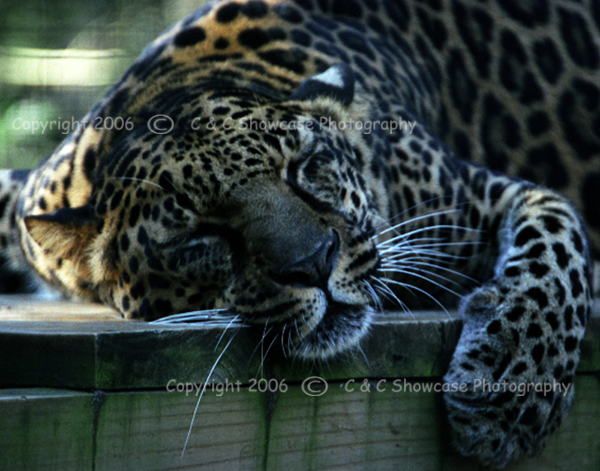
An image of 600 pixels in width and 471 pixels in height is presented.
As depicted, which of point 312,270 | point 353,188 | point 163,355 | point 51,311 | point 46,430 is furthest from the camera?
point 353,188

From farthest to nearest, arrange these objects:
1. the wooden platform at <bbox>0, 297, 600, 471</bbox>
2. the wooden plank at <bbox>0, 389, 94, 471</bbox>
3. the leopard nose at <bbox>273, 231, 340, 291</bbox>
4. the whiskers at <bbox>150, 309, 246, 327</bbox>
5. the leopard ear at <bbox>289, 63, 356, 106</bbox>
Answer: the leopard ear at <bbox>289, 63, 356, 106</bbox>
the whiskers at <bbox>150, 309, 246, 327</bbox>
the leopard nose at <bbox>273, 231, 340, 291</bbox>
the wooden platform at <bbox>0, 297, 600, 471</bbox>
the wooden plank at <bbox>0, 389, 94, 471</bbox>

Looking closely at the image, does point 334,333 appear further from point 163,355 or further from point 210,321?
point 163,355

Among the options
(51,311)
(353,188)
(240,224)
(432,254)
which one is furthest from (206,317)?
(432,254)

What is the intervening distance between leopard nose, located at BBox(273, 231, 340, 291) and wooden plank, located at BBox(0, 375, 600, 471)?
1.10ft

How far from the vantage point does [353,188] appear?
336 cm

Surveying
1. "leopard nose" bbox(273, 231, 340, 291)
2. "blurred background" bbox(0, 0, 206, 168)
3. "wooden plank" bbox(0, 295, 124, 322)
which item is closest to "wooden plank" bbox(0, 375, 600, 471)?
"leopard nose" bbox(273, 231, 340, 291)

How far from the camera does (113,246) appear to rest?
3.33m

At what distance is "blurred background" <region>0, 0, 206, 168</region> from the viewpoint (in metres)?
9.41

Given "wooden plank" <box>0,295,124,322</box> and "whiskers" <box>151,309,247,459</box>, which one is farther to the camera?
"wooden plank" <box>0,295,124,322</box>

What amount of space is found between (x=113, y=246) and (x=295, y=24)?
5.07 ft

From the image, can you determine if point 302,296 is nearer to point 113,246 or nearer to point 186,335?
point 186,335

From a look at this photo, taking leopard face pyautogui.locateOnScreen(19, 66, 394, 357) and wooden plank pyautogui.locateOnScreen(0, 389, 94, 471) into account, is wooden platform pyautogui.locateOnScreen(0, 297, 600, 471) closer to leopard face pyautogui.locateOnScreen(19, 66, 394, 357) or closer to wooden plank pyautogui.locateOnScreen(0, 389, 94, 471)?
wooden plank pyautogui.locateOnScreen(0, 389, 94, 471)

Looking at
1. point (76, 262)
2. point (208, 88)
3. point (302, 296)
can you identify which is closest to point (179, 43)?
point (208, 88)

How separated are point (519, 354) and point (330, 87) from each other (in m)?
1.36
